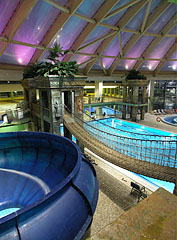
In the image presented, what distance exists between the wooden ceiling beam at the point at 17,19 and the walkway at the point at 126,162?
31.7 feet

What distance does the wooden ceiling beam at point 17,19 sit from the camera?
11048mm

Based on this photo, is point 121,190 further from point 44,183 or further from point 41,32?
point 41,32

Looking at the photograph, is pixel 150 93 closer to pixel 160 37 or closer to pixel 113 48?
pixel 160 37

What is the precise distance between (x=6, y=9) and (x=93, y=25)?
26.6ft

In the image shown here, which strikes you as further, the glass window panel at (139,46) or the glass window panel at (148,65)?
the glass window panel at (148,65)

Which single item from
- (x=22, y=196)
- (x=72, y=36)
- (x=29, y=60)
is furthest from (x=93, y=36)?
(x=22, y=196)

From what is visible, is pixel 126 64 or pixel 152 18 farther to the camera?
pixel 126 64

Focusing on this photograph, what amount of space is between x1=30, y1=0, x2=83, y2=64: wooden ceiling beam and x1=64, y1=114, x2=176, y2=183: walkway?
10532mm

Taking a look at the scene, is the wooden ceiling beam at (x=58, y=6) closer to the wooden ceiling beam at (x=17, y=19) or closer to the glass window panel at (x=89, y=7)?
the wooden ceiling beam at (x=17, y=19)

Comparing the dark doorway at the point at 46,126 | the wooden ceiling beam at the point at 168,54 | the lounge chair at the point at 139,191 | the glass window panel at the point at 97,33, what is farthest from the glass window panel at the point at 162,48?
the lounge chair at the point at 139,191

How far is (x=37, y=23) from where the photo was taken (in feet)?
46.3

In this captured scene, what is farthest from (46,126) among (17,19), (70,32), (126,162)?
(70,32)

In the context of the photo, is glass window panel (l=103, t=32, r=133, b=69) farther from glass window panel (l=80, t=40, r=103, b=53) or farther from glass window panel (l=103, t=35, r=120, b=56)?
glass window panel (l=80, t=40, r=103, b=53)

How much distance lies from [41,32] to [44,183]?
16.0 m
